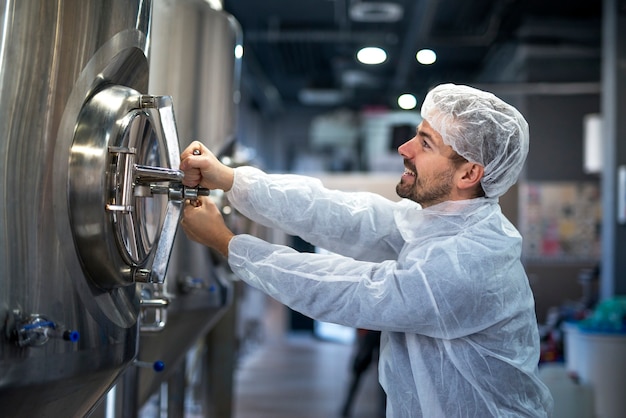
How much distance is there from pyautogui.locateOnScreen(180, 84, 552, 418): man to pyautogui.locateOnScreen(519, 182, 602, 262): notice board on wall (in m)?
5.88

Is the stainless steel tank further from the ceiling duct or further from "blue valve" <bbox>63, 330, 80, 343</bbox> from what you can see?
the ceiling duct

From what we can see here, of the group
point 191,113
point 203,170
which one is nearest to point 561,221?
point 191,113

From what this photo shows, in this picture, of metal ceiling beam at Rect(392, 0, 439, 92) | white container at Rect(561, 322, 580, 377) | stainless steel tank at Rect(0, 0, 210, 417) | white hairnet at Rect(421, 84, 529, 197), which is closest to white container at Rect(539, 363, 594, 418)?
white container at Rect(561, 322, 580, 377)

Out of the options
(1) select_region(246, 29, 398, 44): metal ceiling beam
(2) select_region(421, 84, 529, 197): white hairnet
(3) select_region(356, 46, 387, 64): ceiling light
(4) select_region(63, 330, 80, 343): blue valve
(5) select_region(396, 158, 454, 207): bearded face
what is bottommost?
(4) select_region(63, 330, 80, 343): blue valve

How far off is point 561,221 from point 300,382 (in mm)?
2935

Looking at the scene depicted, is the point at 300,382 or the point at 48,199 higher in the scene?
the point at 48,199

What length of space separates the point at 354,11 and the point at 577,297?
3.40 metres

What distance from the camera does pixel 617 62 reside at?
4477mm

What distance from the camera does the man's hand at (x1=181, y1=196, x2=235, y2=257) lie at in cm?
146

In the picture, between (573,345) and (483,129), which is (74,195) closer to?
(483,129)

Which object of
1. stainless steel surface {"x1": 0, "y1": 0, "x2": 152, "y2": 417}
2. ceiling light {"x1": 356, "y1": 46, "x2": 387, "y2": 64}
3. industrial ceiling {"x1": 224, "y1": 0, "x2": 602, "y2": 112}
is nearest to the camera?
Answer: stainless steel surface {"x1": 0, "y1": 0, "x2": 152, "y2": 417}

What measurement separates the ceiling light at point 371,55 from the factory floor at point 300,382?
2.91m

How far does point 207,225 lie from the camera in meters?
1.46

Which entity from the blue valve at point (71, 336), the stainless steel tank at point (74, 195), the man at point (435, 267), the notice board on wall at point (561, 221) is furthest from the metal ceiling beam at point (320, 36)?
the blue valve at point (71, 336)
